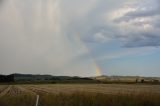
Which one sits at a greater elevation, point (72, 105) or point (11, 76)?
point (11, 76)

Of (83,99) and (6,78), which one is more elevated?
(6,78)

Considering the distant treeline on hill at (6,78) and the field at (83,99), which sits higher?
the distant treeline on hill at (6,78)

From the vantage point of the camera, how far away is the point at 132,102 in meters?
22.8

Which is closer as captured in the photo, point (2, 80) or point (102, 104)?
point (102, 104)

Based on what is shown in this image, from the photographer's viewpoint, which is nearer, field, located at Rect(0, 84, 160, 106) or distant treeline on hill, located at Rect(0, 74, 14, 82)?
field, located at Rect(0, 84, 160, 106)

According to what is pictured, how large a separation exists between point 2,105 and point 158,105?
8692 mm

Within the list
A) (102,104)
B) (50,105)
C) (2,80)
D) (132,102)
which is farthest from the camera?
(2,80)

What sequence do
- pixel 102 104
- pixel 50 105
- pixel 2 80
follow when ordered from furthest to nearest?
pixel 2 80 < pixel 102 104 < pixel 50 105

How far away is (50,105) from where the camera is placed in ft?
64.9

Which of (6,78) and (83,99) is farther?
(6,78)

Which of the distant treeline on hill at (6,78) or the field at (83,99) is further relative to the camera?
the distant treeline on hill at (6,78)

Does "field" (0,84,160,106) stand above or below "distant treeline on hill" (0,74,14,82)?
below

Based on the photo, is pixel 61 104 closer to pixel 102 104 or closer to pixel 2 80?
pixel 102 104

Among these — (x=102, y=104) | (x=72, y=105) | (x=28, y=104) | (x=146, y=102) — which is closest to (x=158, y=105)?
(x=146, y=102)
